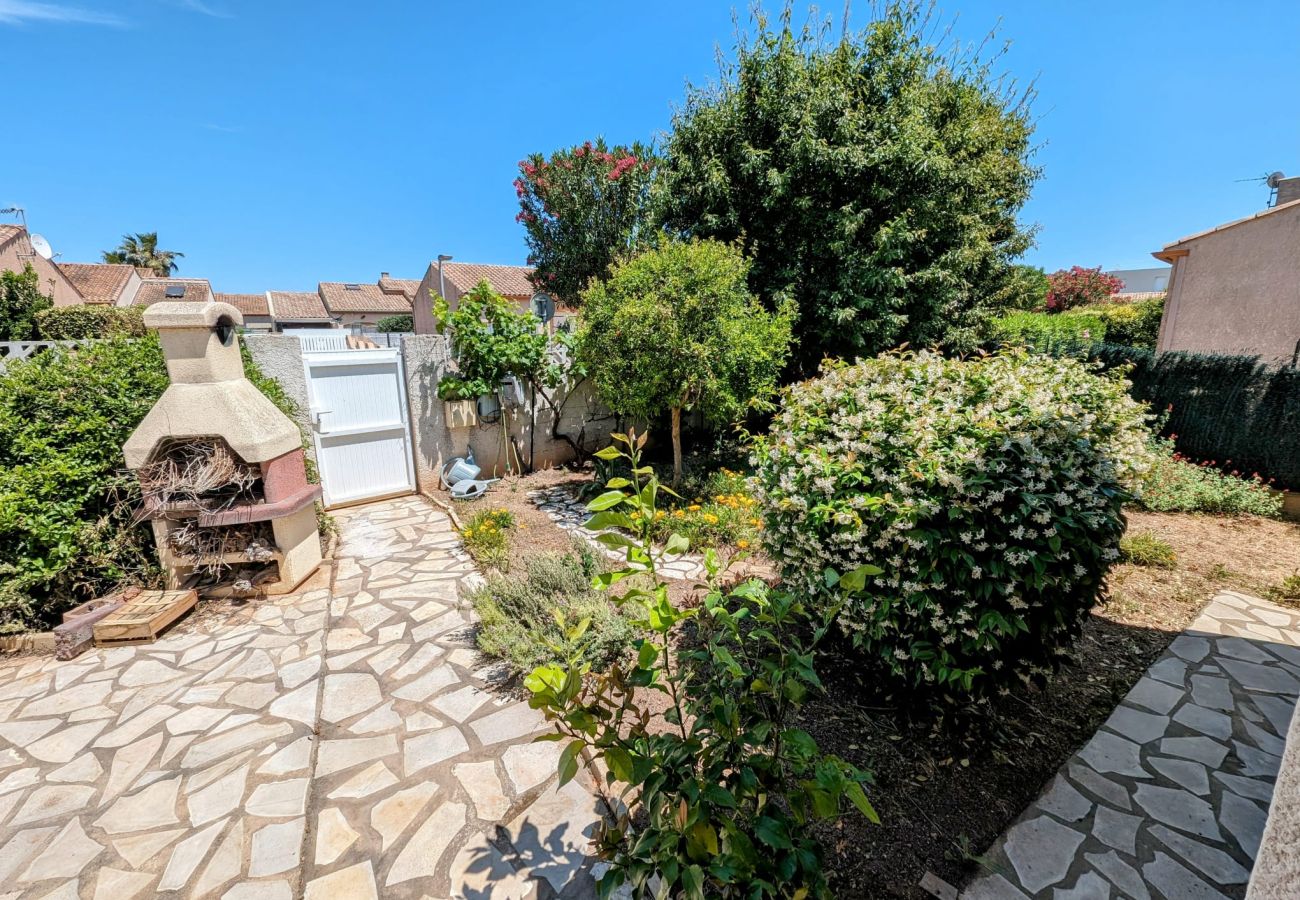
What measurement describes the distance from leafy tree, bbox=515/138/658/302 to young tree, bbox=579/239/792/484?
6832mm

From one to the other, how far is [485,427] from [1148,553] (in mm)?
7957

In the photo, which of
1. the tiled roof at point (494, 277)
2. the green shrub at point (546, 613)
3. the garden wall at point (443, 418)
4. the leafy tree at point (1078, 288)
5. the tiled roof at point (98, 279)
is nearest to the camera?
the green shrub at point (546, 613)

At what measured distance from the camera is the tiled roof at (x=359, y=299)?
34.5 m

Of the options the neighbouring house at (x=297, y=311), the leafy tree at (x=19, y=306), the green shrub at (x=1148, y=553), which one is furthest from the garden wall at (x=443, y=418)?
the neighbouring house at (x=297, y=311)

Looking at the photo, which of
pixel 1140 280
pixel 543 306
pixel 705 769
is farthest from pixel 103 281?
pixel 1140 280

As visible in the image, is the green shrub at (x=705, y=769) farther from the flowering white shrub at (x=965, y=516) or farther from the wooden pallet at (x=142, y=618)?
the wooden pallet at (x=142, y=618)

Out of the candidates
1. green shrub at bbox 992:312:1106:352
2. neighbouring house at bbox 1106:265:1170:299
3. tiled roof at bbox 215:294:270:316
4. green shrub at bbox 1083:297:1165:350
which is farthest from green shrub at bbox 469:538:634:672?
neighbouring house at bbox 1106:265:1170:299

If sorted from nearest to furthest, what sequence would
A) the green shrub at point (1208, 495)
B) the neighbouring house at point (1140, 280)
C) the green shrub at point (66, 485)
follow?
1. the green shrub at point (66, 485)
2. the green shrub at point (1208, 495)
3. the neighbouring house at point (1140, 280)

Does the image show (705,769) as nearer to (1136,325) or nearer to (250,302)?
(1136,325)

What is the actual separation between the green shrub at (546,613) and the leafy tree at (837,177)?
589 cm

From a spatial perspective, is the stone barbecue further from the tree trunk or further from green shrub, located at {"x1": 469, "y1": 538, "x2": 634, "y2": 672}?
the tree trunk

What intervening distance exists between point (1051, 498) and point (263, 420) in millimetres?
5502

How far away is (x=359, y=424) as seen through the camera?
678cm

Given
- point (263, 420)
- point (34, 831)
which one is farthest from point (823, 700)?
point (263, 420)
